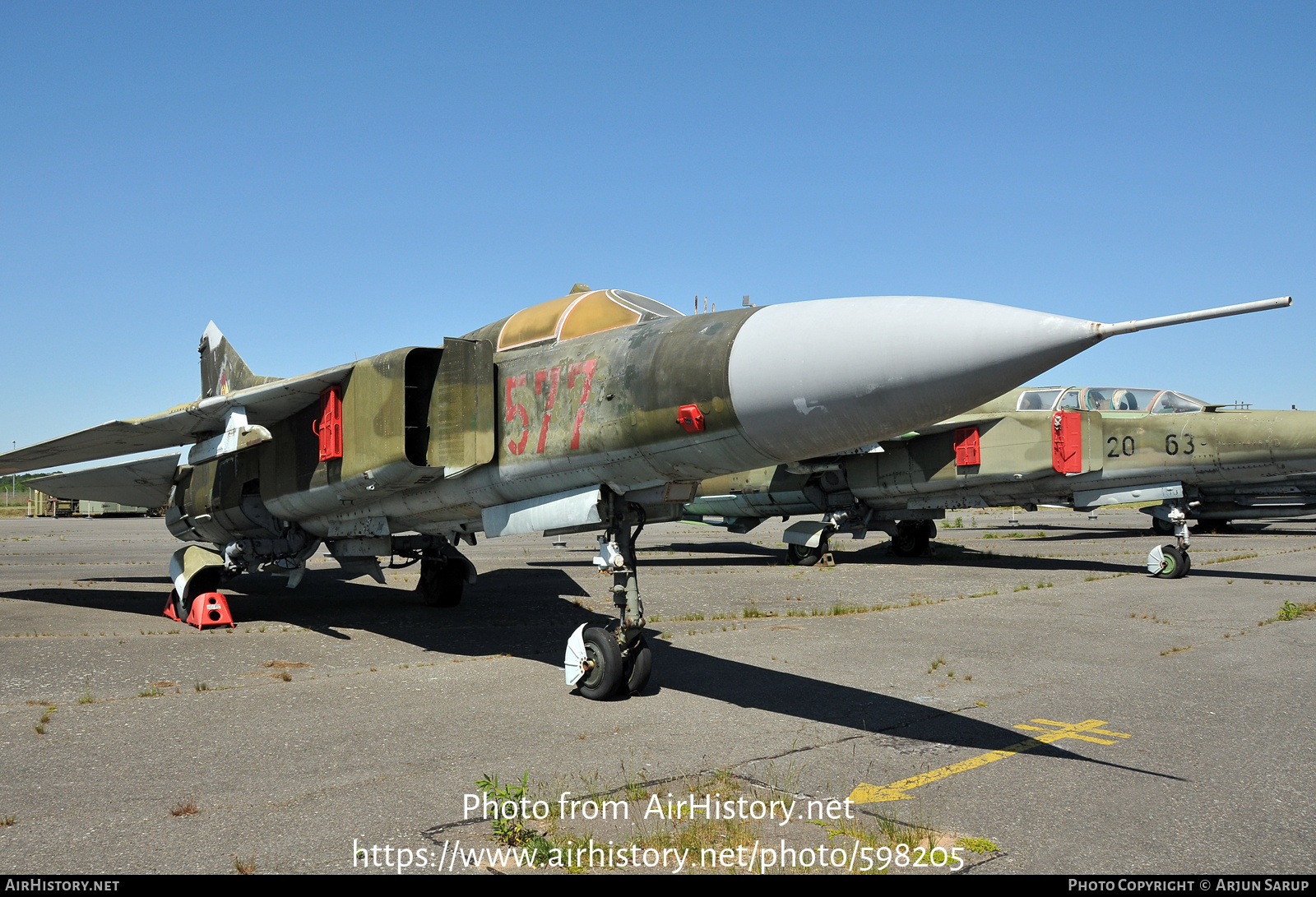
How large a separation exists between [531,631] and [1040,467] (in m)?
10.3

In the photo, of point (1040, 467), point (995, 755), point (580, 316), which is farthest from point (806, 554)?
point (995, 755)

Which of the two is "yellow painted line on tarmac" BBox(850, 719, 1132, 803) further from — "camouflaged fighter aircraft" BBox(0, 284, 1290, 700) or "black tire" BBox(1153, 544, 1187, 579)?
"black tire" BBox(1153, 544, 1187, 579)

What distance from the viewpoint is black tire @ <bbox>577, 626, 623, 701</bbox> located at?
625 centimetres

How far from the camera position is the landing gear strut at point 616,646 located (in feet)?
20.6

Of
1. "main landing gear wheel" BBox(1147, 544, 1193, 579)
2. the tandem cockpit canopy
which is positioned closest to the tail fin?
the tandem cockpit canopy

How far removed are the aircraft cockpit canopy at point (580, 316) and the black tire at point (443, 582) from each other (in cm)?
508

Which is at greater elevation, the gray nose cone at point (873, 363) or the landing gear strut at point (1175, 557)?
the gray nose cone at point (873, 363)

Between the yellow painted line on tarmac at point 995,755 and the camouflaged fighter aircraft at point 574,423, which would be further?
the camouflaged fighter aircraft at point 574,423

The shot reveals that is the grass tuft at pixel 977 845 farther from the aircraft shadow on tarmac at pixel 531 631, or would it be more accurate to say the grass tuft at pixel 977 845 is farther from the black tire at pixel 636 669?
the black tire at pixel 636 669

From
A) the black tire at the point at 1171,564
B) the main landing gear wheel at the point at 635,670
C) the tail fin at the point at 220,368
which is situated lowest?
the black tire at the point at 1171,564

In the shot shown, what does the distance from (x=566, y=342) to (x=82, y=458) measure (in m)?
8.10

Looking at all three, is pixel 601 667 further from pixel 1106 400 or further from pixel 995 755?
pixel 1106 400

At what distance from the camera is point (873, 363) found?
4551 mm

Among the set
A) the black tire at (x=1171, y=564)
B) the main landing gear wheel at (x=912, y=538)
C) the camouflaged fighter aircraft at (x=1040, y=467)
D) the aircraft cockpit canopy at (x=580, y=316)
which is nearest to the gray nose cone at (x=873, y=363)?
the aircraft cockpit canopy at (x=580, y=316)
